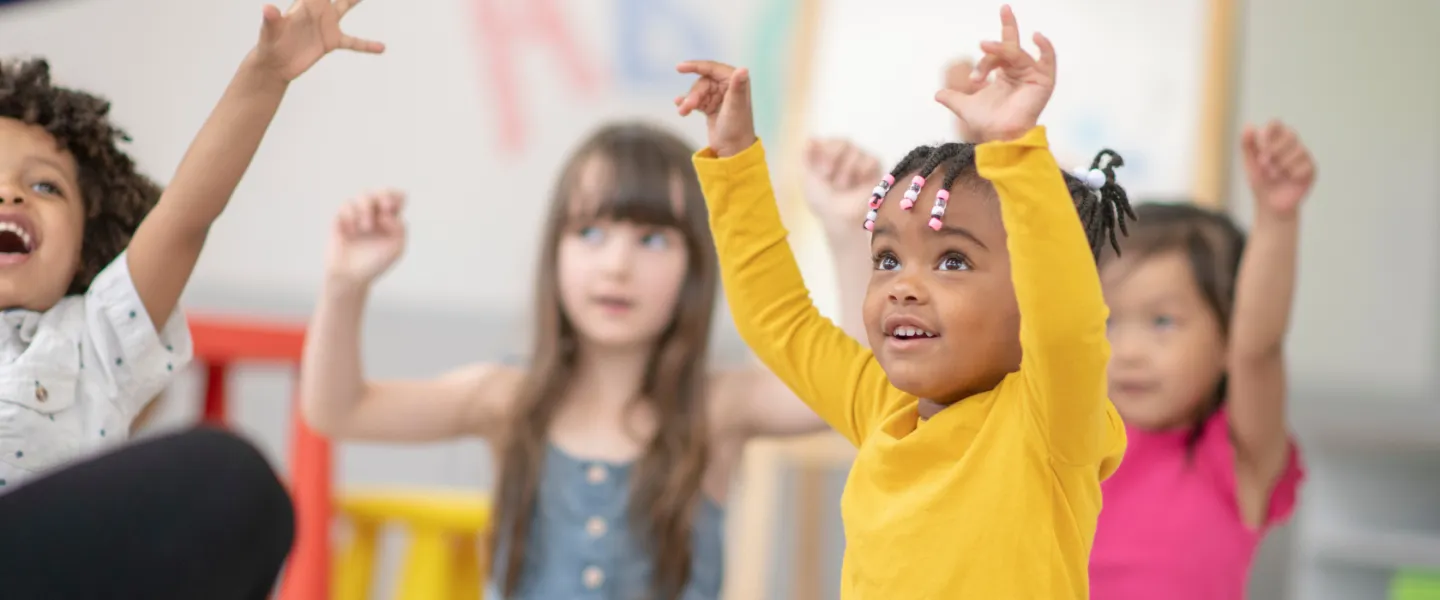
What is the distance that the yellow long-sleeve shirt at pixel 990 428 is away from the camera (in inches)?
22.5

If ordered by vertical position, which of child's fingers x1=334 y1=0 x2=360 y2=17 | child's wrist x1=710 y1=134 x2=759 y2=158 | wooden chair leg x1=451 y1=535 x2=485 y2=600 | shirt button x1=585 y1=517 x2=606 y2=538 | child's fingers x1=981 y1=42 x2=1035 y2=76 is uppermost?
child's fingers x1=334 y1=0 x2=360 y2=17

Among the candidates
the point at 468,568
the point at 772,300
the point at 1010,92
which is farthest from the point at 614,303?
the point at 1010,92

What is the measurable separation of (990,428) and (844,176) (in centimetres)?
36

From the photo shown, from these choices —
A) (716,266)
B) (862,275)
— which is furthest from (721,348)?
(862,275)

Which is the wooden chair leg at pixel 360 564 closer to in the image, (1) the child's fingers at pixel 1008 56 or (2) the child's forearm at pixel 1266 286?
(2) the child's forearm at pixel 1266 286

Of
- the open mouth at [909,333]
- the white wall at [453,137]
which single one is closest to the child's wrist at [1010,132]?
the open mouth at [909,333]

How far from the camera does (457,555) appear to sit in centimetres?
143

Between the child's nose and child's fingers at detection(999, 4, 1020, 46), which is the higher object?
child's fingers at detection(999, 4, 1020, 46)

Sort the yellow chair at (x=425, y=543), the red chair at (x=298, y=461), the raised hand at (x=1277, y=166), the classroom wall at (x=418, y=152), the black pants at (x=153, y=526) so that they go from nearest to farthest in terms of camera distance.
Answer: the black pants at (x=153, y=526)
the raised hand at (x=1277, y=166)
the red chair at (x=298, y=461)
the yellow chair at (x=425, y=543)
the classroom wall at (x=418, y=152)

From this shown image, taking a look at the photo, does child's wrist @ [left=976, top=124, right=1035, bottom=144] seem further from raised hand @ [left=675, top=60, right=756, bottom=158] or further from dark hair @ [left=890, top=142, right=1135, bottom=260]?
raised hand @ [left=675, top=60, right=756, bottom=158]

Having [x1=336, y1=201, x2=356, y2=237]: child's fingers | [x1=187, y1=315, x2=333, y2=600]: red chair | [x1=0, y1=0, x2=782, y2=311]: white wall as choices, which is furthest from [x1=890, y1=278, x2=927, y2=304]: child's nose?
[x1=0, y1=0, x2=782, y2=311]: white wall

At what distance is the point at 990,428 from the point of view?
64cm

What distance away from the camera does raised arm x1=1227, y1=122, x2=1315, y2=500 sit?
3.16 feet

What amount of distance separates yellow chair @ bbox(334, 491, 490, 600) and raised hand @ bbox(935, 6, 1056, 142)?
0.87 metres
